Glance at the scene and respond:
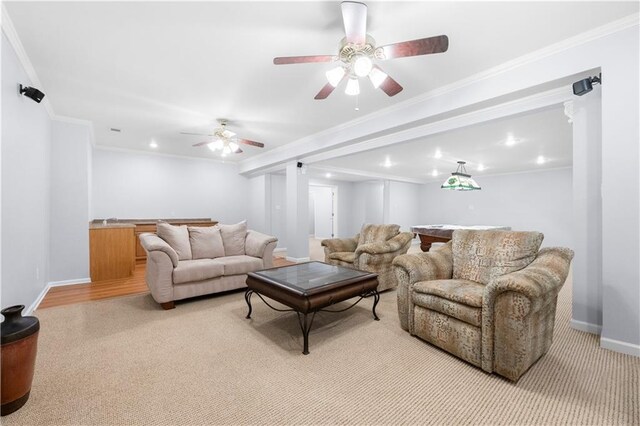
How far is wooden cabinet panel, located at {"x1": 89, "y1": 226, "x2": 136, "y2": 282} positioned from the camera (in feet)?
14.4

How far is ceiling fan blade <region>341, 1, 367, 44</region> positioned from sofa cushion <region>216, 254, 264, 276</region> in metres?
2.87

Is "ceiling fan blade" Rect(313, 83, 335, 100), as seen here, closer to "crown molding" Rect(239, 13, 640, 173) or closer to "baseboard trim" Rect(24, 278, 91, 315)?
"crown molding" Rect(239, 13, 640, 173)

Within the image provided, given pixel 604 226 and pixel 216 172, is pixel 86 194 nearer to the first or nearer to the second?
pixel 216 172

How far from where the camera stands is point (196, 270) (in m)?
3.31

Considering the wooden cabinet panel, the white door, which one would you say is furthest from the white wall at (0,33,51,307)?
the white door

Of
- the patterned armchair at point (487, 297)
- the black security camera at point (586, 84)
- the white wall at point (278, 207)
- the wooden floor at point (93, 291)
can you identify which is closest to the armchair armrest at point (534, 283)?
the patterned armchair at point (487, 297)

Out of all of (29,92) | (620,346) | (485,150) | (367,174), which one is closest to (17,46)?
(29,92)

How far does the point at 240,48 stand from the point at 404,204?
869 cm

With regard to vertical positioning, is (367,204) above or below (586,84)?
below

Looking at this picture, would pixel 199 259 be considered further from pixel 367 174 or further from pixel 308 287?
pixel 367 174

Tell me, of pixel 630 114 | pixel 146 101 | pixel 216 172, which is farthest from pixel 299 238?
pixel 630 114

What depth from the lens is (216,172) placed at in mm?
7332

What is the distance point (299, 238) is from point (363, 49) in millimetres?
4499

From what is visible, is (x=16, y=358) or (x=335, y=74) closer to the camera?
(x=16, y=358)
